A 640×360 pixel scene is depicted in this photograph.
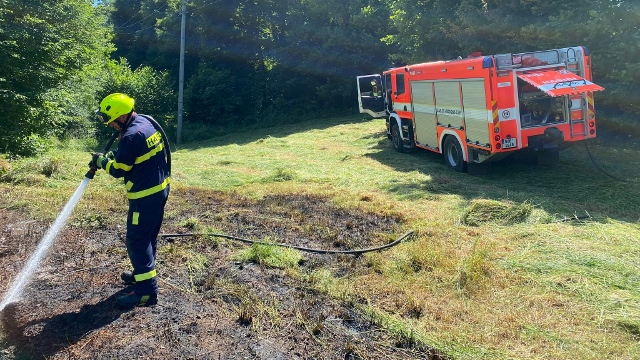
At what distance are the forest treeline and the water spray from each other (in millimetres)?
7925

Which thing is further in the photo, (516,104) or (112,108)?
(516,104)

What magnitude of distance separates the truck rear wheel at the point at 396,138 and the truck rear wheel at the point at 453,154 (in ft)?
9.28

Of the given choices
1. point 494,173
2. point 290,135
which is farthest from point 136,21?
point 494,173

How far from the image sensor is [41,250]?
6090mm

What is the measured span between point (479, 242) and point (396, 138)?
925cm

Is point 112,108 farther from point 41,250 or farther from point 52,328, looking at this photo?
point 41,250

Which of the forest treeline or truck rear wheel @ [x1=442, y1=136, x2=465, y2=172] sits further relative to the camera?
the forest treeline

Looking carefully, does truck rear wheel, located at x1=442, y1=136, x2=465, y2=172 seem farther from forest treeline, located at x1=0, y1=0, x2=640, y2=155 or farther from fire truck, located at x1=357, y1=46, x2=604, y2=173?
forest treeline, located at x1=0, y1=0, x2=640, y2=155

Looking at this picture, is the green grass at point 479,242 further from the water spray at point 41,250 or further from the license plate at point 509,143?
the water spray at point 41,250

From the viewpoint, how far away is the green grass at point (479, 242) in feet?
13.8

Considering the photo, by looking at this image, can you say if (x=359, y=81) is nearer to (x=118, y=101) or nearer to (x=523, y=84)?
(x=523, y=84)

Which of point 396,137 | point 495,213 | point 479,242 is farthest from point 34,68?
point 479,242

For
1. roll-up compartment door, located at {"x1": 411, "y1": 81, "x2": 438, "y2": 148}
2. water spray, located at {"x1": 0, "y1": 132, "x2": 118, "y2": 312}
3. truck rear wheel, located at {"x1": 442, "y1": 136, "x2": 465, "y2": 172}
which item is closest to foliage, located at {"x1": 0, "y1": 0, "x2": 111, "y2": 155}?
water spray, located at {"x1": 0, "y1": 132, "x2": 118, "y2": 312}

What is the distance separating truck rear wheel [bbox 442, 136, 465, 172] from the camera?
1169 cm
